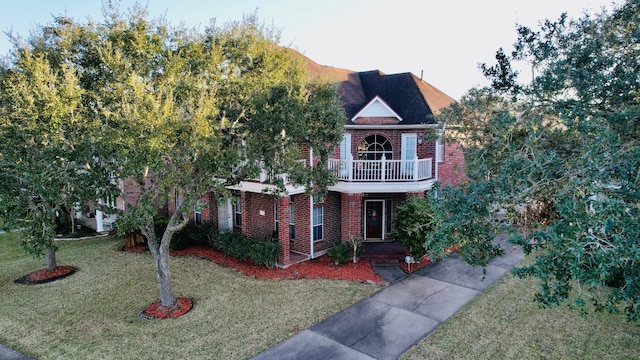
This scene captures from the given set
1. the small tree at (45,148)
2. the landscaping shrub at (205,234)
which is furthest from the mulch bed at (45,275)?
the small tree at (45,148)

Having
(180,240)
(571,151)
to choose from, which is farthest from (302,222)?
(571,151)

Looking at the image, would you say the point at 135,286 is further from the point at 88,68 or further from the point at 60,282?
the point at 88,68

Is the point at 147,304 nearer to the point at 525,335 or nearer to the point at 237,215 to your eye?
the point at 237,215

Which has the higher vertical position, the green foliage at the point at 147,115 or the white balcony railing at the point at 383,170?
the green foliage at the point at 147,115

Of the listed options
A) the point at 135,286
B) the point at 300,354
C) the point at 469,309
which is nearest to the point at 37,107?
the point at 135,286

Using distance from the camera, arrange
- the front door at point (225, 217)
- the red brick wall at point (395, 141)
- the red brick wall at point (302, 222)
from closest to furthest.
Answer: the red brick wall at point (302, 222) < the red brick wall at point (395, 141) < the front door at point (225, 217)

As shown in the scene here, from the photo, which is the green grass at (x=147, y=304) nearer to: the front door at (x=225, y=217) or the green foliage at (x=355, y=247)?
the green foliage at (x=355, y=247)
